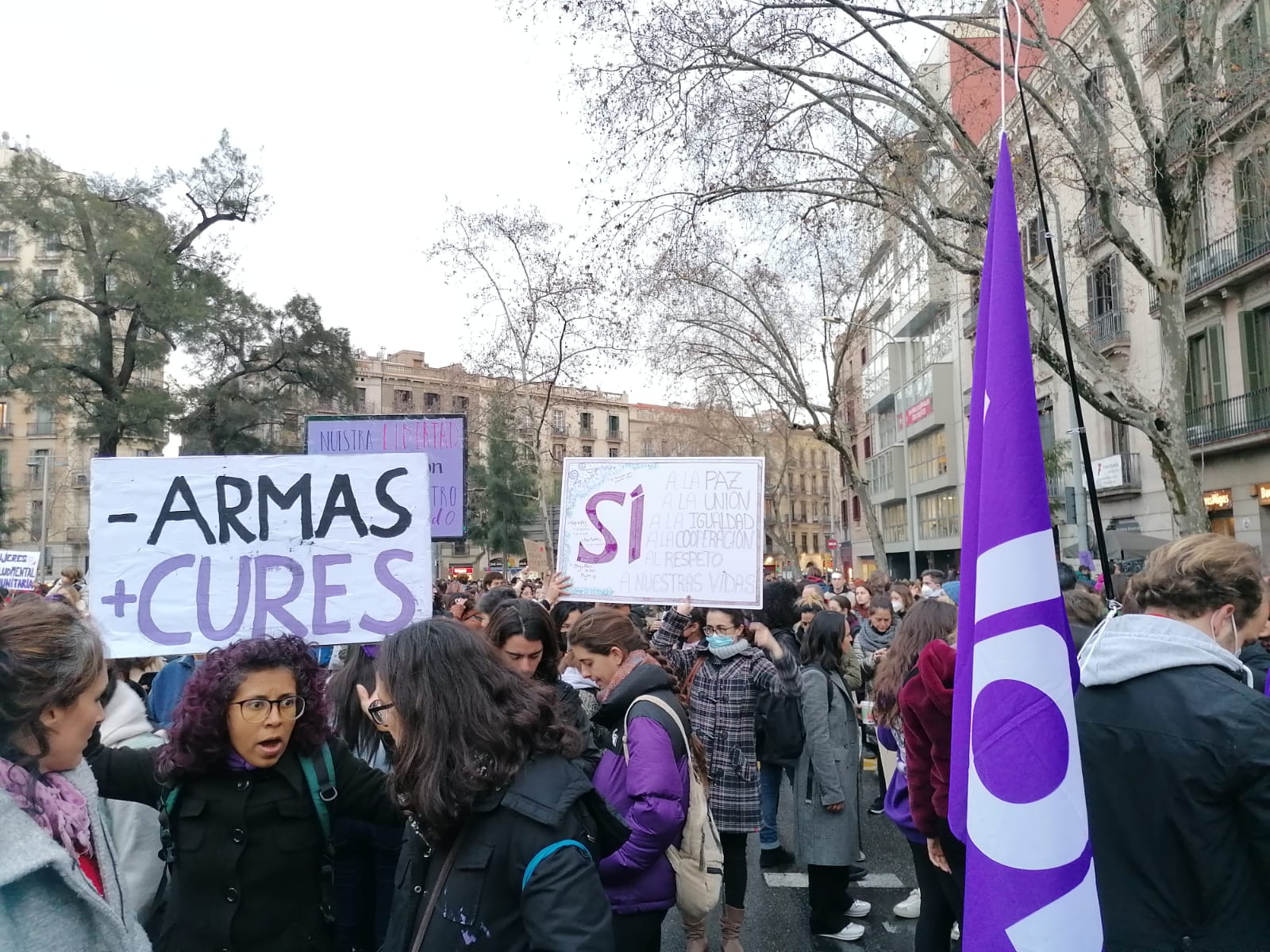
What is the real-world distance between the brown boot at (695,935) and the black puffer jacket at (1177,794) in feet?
7.09

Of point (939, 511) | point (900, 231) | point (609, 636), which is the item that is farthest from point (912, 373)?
point (609, 636)

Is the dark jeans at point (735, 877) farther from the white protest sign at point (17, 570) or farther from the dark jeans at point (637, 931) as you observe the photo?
the white protest sign at point (17, 570)

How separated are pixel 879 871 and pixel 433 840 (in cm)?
544

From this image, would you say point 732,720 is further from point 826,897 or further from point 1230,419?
point 1230,419

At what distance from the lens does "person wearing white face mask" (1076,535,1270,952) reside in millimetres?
2174

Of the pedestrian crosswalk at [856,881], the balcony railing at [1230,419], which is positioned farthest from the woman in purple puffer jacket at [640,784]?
the balcony railing at [1230,419]

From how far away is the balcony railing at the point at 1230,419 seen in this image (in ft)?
63.5

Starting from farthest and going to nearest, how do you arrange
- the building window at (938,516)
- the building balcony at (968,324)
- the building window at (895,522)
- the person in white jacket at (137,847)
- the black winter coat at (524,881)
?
the building window at (895,522)
the building window at (938,516)
the building balcony at (968,324)
the person in white jacket at (137,847)
the black winter coat at (524,881)

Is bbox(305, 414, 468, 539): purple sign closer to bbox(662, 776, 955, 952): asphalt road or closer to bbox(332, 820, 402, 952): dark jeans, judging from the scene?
bbox(662, 776, 955, 952): asphalt road

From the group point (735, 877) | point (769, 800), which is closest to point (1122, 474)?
point (769, 800)

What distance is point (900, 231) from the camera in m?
17.0

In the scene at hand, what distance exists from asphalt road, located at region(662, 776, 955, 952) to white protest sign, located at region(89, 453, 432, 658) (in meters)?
2.97

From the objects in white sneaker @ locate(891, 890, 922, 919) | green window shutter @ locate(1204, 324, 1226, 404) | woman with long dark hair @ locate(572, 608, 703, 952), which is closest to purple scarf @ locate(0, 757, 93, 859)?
woman with long dark hair @ locate(572, 608, 703, 952)

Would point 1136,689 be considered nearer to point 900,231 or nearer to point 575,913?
point 575,913
